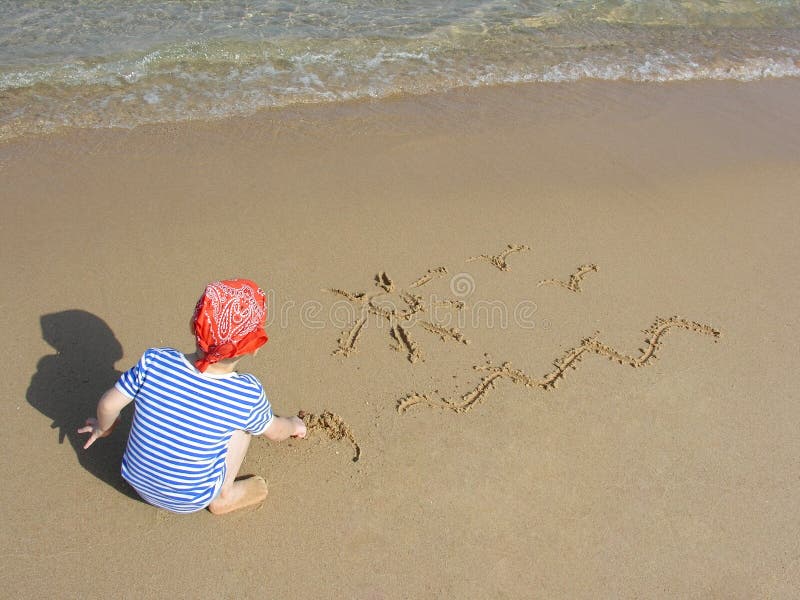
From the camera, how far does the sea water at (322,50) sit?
5.50 metres

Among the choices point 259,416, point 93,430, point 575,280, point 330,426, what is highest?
point 259,416

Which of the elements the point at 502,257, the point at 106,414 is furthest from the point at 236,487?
the point at 502,257

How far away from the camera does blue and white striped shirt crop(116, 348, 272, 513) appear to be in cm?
231

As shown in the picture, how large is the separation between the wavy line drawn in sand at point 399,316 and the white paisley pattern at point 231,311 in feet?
3.22

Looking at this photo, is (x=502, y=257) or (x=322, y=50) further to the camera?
(x=322, y=50)

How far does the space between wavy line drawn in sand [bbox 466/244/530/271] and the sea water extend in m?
2.49

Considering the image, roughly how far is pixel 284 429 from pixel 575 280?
188cm

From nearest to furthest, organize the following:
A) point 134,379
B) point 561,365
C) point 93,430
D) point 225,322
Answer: point 225,322
point 134,379
point 93,430
point 561,365

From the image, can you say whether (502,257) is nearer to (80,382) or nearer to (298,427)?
(298,427)

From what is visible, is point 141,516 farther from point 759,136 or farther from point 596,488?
point 759,136

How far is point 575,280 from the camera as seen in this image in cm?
374

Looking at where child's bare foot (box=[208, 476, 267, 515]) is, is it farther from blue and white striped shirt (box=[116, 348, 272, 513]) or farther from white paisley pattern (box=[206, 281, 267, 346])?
white paisley pattern (box=[206, 281, 267, 346])

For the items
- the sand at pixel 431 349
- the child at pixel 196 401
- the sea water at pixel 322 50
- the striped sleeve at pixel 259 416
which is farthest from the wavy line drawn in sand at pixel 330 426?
the sea water at pixel 322 50

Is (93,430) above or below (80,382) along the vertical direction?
above
